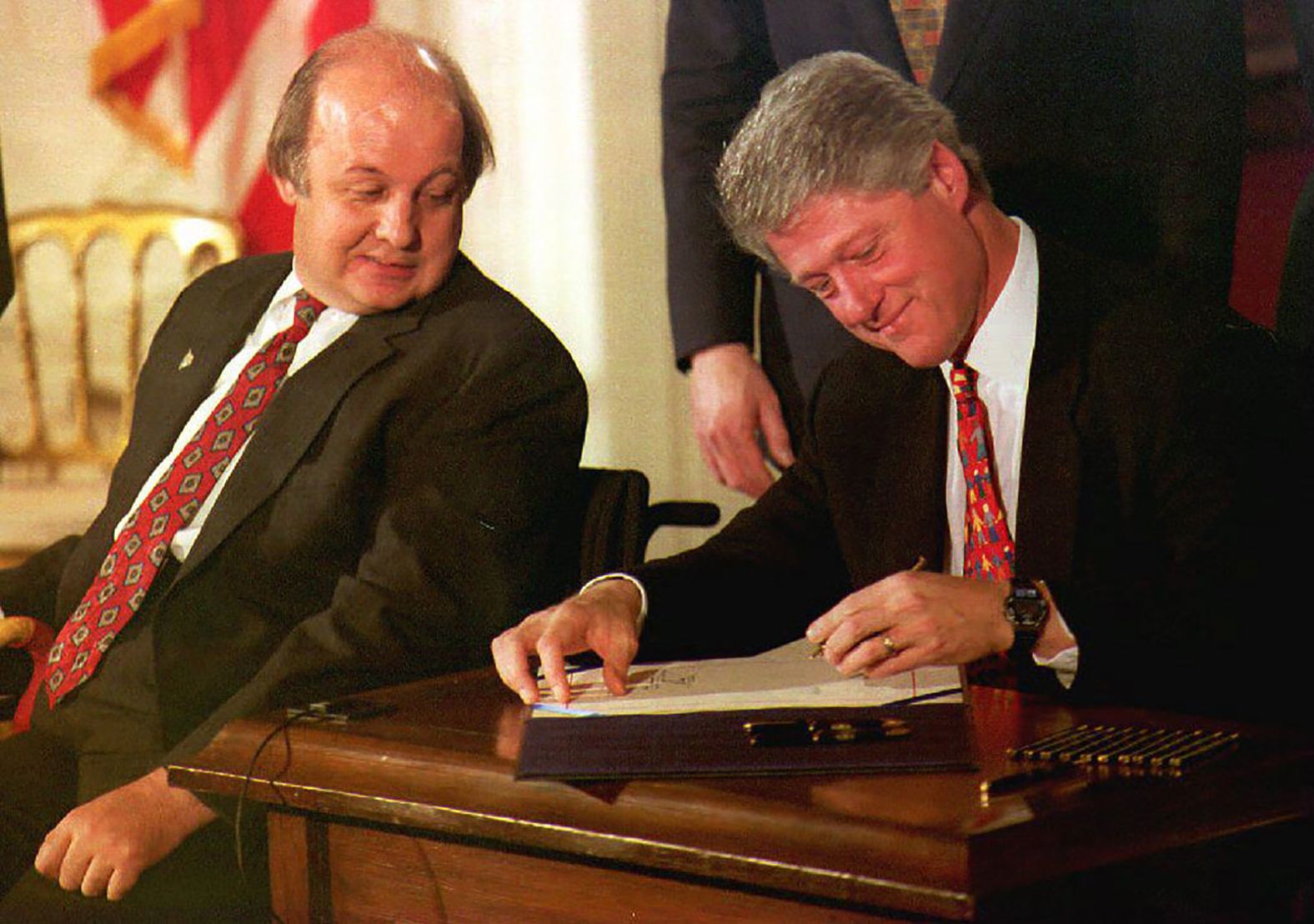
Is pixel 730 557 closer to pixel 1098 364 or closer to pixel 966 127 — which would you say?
pixel 1098 364

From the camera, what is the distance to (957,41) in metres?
2.06

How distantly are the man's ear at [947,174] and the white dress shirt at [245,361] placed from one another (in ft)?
3.01

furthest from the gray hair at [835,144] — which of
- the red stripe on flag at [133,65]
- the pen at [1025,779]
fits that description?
the red stripe on flag at [133,65]

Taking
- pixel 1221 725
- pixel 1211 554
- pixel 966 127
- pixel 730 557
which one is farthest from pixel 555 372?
pixel 1221 725

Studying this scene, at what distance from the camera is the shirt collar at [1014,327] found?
1862 mm

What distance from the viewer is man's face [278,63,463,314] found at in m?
2.24

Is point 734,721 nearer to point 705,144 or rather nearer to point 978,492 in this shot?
point 978,492

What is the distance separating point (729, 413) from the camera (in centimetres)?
226

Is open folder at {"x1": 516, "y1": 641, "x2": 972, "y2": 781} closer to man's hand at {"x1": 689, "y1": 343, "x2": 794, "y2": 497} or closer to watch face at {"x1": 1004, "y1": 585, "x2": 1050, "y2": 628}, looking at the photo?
watch face at {"x1": 1004, "y1": 585, "x2": 1050, "y2": 628}

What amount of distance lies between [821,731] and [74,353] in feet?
6.32

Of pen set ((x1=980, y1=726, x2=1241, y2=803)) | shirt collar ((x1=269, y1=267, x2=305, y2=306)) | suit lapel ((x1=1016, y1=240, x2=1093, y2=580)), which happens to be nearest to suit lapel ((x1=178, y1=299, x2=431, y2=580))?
shirt collar ((x1=269, y1=267, x2=305, y2=306))

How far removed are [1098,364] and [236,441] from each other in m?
1.24

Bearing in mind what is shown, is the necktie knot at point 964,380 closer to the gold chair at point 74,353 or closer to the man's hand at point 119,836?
the man's hand at point 119,836

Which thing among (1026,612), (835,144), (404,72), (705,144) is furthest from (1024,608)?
(404,72)
